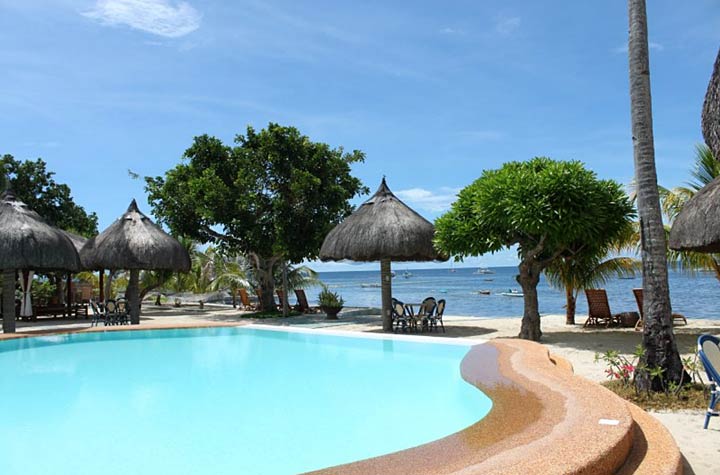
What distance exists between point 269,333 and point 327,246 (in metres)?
2.50

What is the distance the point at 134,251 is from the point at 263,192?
4.10 m

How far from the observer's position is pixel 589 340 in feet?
34.1

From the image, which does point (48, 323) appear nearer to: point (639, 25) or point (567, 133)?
point (567, 133)

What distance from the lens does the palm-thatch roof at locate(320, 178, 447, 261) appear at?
12.6 meters

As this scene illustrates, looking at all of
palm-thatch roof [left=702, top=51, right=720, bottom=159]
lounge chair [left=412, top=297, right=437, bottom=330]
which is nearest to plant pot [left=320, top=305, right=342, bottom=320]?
lounge chair [left=412, top=297, right=437, bottom=330]

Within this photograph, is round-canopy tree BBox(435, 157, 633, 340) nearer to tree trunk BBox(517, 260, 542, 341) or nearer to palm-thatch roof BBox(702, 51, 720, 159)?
tree trunk BBox(517, 260, 542, 341)

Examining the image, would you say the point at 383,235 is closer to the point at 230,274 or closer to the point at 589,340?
the point at 589,340

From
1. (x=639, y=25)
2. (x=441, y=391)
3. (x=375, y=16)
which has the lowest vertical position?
(x=441, y=391)

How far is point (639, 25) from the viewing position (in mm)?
5926

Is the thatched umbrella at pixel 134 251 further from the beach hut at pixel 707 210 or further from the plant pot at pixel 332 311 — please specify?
the beach hut at pixel 707 210

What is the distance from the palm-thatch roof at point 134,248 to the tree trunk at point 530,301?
9940 mm

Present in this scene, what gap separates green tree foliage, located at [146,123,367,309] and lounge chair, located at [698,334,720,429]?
12.5 m

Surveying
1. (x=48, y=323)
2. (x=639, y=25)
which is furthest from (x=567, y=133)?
(x=48, y=323)

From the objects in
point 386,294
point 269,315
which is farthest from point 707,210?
point 269,315
